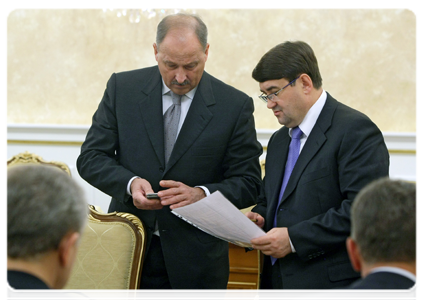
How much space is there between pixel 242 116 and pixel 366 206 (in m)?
1.29

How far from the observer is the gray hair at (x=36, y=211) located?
1.05 metres

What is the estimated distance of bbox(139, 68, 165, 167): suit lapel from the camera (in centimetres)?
223

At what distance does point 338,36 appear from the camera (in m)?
4.43

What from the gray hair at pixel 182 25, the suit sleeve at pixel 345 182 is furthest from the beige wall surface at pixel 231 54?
the suit sleeve at pixel 345 182

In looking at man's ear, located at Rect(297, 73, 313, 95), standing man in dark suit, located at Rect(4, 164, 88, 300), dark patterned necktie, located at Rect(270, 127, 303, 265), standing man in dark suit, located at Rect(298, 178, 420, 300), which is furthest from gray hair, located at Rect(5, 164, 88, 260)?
man's ear, located at Rect(297, 73, 313, 95)

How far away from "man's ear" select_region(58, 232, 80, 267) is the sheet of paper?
2.41 ft

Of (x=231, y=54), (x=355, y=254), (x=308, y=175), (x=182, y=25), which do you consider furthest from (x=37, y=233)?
(x=231, y=54)

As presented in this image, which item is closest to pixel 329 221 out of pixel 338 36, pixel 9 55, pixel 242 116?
pixel 242 116

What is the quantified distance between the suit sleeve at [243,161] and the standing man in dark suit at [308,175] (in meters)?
0.14

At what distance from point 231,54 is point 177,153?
257 cm

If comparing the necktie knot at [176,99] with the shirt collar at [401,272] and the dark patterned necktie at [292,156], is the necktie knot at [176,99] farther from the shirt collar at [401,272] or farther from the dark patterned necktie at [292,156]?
the shirt collar at [401,272]

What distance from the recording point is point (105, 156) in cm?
224

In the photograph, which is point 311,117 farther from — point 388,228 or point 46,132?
point 46,132

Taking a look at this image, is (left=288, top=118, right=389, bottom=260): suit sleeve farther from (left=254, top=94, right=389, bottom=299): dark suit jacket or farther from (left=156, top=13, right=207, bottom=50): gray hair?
(left=156, top=13, right=207, bottom=50): gray hair
